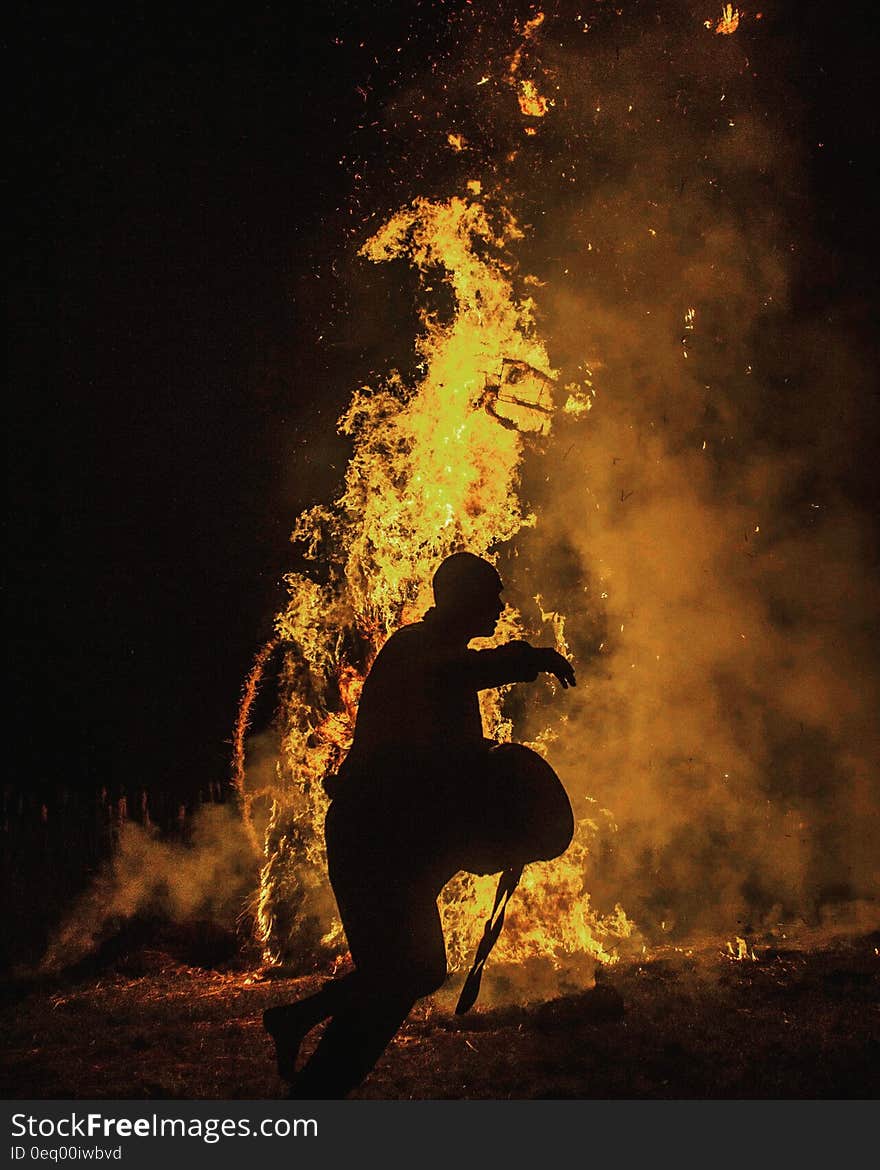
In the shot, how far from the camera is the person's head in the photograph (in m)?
3.49

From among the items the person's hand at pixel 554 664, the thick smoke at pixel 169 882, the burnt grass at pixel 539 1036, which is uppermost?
the person's hand at pixel 554 664

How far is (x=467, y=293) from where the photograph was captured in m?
7.80

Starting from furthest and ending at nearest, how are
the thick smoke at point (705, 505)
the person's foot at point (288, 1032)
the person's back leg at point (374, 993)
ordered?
the thick smoke at point (705, 505), the person's foot at point (288, 1032), the person's back leg at point (374, 993)

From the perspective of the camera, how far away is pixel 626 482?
344 inches

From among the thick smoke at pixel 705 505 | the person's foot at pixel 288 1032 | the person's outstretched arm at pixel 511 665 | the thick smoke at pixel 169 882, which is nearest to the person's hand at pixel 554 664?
the person's outstretched arm at pixel 511 665

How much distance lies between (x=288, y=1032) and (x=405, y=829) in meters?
0.75

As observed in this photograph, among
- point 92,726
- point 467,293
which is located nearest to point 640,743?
point 467,293

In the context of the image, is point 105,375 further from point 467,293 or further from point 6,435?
point 467,293

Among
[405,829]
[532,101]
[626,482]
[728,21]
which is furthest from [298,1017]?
[728,21]

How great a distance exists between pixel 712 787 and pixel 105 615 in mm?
6723

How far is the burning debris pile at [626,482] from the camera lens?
25.7 feet

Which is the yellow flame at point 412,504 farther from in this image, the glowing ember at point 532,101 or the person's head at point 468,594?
the person's head at point 468,594

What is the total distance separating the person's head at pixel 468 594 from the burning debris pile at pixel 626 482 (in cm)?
395

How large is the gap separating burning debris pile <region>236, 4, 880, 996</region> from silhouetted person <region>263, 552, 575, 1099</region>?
13.6 feet
